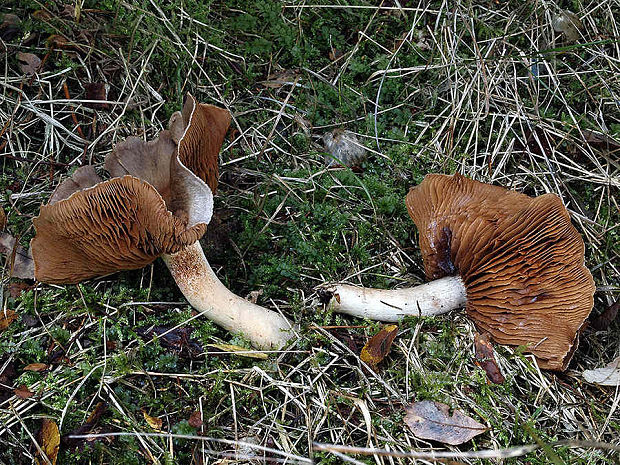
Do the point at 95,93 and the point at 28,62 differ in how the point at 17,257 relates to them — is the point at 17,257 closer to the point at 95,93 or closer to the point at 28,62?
the point at 95,93

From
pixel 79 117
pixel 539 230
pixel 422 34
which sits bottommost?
pixel 79 117

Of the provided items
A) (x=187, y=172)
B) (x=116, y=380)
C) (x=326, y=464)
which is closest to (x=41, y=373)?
(x=116, y=380)

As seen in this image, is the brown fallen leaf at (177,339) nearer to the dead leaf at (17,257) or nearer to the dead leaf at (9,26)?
the dead leaf at (17,257)

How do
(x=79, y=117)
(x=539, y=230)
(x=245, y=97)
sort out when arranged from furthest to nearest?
1. (x=245, y=97)
2. (x=79, y=117)
3. (x=539, y=230)

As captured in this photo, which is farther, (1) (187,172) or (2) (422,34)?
(2) (422,34)

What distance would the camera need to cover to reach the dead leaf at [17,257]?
3.40m

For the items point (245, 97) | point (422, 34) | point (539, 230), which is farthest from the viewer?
point (422, 34)

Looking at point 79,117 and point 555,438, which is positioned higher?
point 79,117

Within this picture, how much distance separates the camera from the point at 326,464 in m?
2.71

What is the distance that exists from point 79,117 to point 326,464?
300cm

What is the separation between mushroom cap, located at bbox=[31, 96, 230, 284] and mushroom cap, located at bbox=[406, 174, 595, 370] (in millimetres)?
1357

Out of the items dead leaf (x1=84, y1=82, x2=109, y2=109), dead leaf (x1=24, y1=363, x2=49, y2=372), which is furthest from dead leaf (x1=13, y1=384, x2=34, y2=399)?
dead leaf (x1=84, y1=82, x2=109, y2=109)

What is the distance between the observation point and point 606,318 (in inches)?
140

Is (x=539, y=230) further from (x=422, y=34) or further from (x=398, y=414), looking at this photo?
(x=422, y=34)
